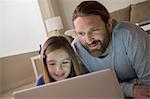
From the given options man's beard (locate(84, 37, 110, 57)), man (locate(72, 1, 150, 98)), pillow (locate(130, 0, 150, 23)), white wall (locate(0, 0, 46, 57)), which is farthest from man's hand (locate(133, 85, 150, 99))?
white wall (locate(0, 0, 46, 57))

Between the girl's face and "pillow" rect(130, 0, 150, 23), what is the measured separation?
295 cm

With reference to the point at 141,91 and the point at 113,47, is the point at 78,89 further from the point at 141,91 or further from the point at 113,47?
the point at 113,47

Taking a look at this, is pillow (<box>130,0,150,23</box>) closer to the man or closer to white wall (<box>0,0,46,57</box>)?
white wall (<box>0,0,46,57</box>)

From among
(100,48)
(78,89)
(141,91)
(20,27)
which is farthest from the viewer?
(20,27)

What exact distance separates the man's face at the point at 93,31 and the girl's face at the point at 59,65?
0.09 meters

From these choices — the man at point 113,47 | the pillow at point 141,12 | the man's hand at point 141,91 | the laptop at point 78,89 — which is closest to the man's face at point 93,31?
the man at point 113,47

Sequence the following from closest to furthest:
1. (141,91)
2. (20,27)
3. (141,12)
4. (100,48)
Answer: (141,91) → (100,48) → (141,12) → (20,27)

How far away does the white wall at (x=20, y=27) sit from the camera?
4.75 m

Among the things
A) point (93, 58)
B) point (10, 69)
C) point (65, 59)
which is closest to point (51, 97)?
point (65, 59)

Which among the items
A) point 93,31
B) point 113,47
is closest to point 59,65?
point 93,31

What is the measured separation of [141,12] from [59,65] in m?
3.07

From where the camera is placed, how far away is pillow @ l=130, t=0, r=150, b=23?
12.3 ft

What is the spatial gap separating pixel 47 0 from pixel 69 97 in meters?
4.68

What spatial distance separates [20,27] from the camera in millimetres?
4895
